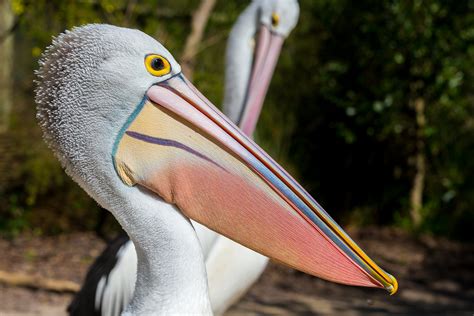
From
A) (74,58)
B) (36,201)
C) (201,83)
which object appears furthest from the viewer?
(36,201)

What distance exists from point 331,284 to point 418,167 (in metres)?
1.93

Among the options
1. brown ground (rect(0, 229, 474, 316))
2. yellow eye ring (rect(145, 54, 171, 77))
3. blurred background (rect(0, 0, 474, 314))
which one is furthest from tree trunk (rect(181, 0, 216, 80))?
yellow eye ring (rect(145, 54, 171, 77))

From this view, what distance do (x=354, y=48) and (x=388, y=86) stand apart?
29.1 inches

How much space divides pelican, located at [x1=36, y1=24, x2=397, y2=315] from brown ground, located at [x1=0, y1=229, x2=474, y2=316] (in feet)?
11.0

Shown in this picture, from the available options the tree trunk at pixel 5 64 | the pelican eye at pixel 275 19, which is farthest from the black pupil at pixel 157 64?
the tree trunk at pixel 5 64

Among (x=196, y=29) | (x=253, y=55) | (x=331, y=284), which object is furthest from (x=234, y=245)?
(x=196, y=29)

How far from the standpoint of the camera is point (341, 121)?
8.00 m

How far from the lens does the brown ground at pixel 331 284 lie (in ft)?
17.7

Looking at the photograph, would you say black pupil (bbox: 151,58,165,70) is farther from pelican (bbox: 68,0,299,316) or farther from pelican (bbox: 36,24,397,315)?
pelican (bbox: 68,0,299,316)

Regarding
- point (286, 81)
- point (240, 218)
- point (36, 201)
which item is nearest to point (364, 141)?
point (286, 81)

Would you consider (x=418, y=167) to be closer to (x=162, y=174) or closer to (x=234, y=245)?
(x=234, y=245)

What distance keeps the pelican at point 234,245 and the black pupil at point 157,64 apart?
1.27 m

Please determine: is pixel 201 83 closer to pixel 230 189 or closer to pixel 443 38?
pixel 443 38

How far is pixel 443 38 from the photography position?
22.4 feet
